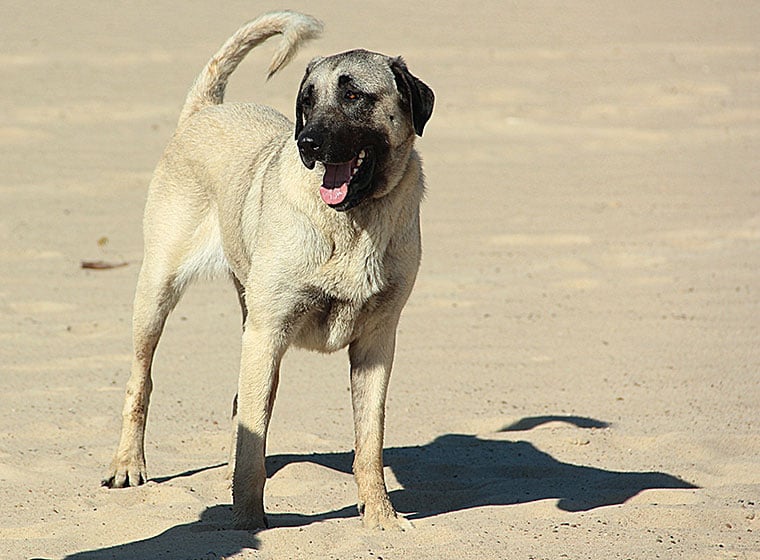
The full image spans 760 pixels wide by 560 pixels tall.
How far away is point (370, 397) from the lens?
4645mm

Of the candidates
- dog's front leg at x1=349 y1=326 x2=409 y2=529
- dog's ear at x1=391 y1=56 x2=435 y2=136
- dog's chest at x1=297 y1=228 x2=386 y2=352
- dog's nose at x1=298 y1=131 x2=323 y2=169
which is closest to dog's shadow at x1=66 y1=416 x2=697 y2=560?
dog's front leg at x1=349 y1=326 x2=409 y2=529

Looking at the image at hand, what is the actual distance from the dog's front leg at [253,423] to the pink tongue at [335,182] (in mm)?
592

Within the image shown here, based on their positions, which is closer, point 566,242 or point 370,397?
point 370,397

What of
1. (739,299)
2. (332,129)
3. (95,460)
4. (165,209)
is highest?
(332,129)

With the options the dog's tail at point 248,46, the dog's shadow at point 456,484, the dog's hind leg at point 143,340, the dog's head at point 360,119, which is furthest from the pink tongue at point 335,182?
the dog's hind leg at point 143,340

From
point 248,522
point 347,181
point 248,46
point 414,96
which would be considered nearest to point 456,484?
point 248,522

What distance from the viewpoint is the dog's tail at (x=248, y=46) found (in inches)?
211

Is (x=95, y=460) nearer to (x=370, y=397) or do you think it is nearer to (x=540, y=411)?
(x=370, y=397)

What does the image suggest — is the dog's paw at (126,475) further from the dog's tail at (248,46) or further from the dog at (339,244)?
the dog's tail at (248,46)

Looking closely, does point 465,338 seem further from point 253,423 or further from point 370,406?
point 253,423

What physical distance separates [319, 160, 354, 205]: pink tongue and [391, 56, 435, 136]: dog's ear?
32cm

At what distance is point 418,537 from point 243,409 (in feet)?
2.75

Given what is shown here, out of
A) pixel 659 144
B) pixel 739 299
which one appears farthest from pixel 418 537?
pixel 659 144

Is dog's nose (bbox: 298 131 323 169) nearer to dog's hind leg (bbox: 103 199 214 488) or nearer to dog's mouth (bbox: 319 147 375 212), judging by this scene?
dog's mouth (bbox: 319 147 375 212)
